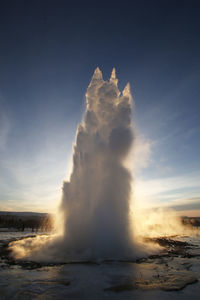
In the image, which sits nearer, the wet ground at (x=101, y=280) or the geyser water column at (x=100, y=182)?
the wet ground at (x=101, y=280)

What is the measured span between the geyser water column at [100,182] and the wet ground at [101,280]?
12.8 feet

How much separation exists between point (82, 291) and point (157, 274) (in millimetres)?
5999

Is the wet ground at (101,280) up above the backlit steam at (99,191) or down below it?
below

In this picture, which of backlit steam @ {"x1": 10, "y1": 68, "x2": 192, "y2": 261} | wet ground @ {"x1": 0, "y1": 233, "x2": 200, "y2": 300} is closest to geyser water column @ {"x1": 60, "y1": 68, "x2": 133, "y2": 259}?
backlit steam @ {"x1": 10, "y1": 68, "x2": 192, "y2": 261}

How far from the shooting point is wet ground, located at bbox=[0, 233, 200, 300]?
9.98 meters

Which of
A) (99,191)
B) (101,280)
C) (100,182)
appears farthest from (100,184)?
(101,280)

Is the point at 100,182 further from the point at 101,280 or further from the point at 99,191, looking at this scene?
the point at 101,280

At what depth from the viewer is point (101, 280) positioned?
12.1 m

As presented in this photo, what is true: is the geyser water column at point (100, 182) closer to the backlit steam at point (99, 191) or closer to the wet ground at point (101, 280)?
the backlit steam at point (99, 191)

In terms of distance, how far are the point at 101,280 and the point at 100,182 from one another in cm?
1246

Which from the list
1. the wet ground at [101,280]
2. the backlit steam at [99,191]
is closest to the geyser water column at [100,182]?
the backlit steam at [99,191]

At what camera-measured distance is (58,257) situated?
1792 cm

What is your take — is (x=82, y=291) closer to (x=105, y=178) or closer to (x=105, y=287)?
(x=105, y=287)

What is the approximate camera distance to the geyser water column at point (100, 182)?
66.4 ft
